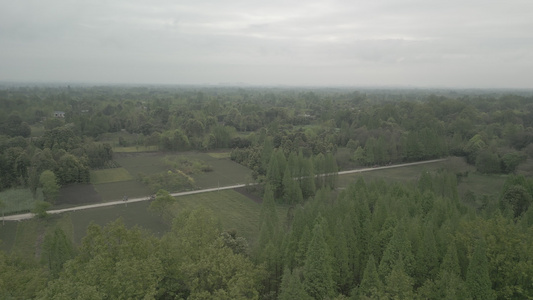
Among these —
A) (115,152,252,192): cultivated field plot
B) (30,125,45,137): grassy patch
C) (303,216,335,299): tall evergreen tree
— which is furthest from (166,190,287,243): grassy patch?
(30,125,45,137): grassy patch

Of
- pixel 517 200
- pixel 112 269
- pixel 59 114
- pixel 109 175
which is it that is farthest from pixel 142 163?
pixel 59 114

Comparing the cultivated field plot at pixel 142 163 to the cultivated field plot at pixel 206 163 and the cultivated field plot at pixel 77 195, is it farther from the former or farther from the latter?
the cultivated field plot at pixel 77 195

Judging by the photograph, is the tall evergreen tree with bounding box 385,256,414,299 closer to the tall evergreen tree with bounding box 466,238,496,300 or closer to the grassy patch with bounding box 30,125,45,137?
the tall evergreen tree with bounding box 466,238,496,300

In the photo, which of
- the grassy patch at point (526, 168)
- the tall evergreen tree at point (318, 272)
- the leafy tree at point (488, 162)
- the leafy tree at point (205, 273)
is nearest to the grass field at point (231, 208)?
the leafy tree at point (205, 273)

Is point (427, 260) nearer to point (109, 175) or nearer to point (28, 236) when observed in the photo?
point (28, 236)

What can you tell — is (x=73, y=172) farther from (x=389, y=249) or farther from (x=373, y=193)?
(x=389, y=249)
